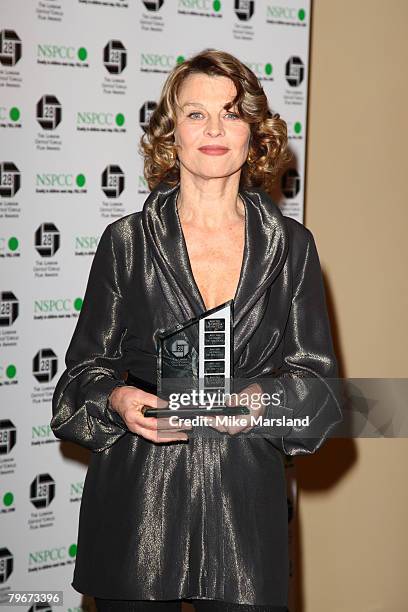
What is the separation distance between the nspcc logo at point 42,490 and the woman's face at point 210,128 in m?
1.45

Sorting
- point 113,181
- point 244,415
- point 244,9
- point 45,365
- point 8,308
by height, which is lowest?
point 45,365

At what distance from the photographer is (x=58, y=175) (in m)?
2.92

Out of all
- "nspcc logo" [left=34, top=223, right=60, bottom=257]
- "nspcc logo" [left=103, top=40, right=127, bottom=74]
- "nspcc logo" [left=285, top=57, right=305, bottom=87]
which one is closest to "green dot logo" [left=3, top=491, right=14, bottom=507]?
"nspcc logo" [left=34, top=223, right=60, bottom=257]

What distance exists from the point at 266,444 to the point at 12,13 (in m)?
1.56

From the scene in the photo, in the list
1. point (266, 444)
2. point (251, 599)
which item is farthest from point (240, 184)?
point (251, 599)

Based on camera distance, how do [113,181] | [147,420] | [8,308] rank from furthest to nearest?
[113,181] < [8,308] < [147,420]

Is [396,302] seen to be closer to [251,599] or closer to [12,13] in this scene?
[12,13]

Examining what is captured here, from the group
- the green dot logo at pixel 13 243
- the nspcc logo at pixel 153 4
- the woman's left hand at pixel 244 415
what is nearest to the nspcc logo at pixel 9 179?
the green dot logo at pixel 13 243

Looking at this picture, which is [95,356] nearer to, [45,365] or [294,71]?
[45,365]

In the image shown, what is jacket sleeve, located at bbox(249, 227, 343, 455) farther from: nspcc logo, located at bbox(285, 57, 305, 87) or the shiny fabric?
nspcc logo, located at bbox(285, 57, 305, 87)

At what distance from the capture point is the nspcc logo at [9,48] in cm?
279

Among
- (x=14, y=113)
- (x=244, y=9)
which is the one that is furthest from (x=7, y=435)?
(x=244, y=9)

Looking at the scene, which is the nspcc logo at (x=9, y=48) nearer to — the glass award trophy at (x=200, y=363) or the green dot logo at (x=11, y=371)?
the green dot logo at (x=11, y=371)

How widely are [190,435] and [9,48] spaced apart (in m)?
1.44
